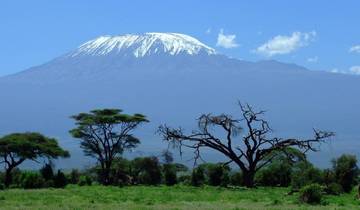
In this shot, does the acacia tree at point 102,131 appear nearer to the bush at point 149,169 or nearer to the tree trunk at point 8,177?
the bush at point 149,169

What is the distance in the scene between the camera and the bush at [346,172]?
42500 mm

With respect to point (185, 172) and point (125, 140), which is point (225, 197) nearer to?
point (185, 172)

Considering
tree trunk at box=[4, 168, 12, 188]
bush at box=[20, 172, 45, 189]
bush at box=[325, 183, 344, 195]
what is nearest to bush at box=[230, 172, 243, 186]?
bush at box=[20, 172, 45, 189]

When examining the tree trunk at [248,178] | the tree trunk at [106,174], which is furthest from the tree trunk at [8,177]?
the tree trunk at [248,178]

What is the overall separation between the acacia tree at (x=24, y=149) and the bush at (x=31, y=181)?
289cm

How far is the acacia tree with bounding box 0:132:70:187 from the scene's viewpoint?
173 feet

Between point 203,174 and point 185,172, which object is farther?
point 185,172

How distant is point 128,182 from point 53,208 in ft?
104

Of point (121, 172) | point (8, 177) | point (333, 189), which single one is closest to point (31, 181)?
point (8, 177)

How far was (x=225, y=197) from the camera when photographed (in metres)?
32.9

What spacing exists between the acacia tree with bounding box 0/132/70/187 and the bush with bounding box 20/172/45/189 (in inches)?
114

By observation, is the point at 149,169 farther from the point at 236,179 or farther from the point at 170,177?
the point at 236,179

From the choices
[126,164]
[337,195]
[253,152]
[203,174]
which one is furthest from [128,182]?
[337,195]

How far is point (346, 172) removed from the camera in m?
42.9
